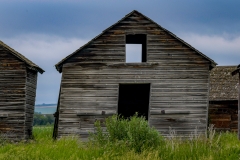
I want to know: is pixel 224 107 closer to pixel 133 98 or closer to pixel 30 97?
pixel 133 98

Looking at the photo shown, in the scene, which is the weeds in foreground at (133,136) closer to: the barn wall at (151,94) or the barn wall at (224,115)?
the barn wall at (151,94)

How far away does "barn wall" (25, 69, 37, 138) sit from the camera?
20375 millimetres

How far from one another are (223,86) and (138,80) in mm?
10288

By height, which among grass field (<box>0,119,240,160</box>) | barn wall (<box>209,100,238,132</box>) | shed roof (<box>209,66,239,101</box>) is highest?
shed roof (<box>209,66,239,101</box>)

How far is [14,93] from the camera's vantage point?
64.8ft

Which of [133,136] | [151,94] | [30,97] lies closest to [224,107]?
[151,94]

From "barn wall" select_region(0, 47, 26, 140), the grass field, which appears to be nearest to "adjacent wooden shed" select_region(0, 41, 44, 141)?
"barn wall" select_region(0, 47, 26, 140)

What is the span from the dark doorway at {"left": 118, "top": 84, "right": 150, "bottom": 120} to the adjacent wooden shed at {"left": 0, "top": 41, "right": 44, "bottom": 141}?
6323mm

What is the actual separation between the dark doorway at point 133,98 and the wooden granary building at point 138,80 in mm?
5069

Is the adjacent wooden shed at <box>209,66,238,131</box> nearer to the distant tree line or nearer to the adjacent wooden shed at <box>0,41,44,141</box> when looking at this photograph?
the adjacent wooden shed at <box>0,41,44,141</box>

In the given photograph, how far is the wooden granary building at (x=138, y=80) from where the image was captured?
763 inches

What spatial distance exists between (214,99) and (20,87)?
1285 cm

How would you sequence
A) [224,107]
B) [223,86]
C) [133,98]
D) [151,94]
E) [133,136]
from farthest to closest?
[223,86]
[224,107]
[133,98]
[151,94]
[133,136]

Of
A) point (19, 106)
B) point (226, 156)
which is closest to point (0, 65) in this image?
point (19, 106)
